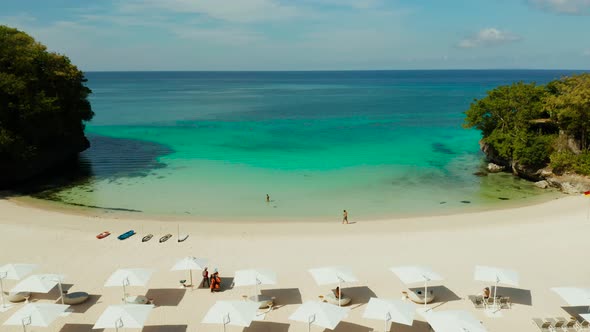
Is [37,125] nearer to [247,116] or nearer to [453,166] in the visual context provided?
[453,166]

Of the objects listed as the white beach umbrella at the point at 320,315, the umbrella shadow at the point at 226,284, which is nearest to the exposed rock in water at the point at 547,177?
the white beach umbrella at the point at 320,315

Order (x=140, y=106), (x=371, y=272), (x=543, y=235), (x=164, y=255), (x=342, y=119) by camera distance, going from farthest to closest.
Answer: (x=140, y=106) < (x=342, y=119) < (x=543, y=235) < (x=164, y=255) < (x=371, y=272)

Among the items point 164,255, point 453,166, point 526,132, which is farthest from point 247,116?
point 164,255

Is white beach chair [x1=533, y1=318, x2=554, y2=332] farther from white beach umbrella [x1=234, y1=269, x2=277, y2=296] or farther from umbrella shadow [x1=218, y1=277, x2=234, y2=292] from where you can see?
umbrella shadow [x1=218, y1=277, x2=234, y2=292]

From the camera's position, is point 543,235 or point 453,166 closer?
point 543,235

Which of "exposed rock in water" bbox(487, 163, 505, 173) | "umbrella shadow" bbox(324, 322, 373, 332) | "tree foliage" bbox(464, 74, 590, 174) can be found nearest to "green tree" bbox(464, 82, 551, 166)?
"tree foliage" bbox(464, 74, 590, 174)

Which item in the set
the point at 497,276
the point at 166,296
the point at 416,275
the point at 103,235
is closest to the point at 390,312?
the point at 416,275

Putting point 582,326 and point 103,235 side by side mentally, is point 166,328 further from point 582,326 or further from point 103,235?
point 582,326
